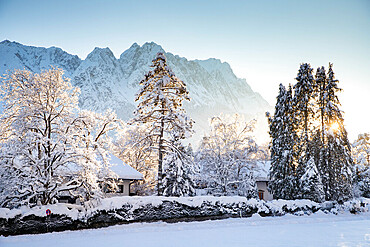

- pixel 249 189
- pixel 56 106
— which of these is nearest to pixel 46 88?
pixel 56 106

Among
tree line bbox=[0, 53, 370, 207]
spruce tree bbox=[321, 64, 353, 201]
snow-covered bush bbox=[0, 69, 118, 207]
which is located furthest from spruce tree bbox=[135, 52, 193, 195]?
spruce tree bbox=[321, 64, 353, 201]

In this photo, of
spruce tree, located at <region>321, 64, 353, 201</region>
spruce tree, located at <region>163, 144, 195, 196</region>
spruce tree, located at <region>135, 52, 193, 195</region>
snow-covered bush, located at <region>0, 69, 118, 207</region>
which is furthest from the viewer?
spruce tree, located at <region>321, 64, 353, 201</region>

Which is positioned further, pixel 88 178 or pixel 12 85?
pixel 12 85

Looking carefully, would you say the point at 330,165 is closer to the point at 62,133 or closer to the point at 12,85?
the point at 62,133

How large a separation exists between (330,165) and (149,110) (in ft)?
57.3

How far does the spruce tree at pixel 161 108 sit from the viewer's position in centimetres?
1919

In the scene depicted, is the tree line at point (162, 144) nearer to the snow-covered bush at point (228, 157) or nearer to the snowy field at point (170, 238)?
the snow-covered bush at point (228, 157)

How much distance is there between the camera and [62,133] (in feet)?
45.4

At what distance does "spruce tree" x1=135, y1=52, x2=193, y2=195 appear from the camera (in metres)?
19.2

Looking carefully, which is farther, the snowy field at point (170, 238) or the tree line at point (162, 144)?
the tree line at point (162, 144)

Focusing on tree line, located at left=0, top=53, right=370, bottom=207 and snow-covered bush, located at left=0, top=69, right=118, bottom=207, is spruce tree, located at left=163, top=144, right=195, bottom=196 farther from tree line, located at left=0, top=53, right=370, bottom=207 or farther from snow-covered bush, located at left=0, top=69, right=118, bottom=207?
snow-covered bush, located at left=0, top=69, right=118, bottom=207

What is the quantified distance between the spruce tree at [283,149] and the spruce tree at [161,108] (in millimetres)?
11580

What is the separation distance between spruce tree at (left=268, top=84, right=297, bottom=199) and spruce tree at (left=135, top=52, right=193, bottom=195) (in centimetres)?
1158

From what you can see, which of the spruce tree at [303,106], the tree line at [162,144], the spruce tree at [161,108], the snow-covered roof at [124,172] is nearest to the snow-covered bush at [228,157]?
the tree line at [162,144]
